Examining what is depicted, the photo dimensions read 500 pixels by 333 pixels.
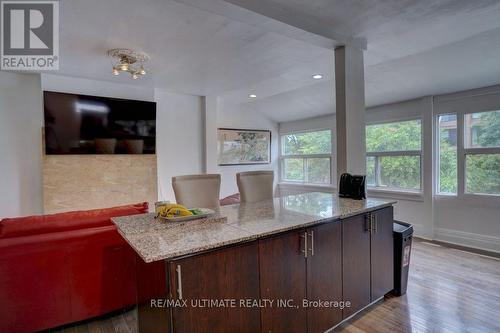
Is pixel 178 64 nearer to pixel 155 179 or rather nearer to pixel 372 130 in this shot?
pixel 155 179

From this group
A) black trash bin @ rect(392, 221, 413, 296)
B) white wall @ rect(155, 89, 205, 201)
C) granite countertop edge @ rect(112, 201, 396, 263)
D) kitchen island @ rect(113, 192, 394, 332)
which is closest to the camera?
granite countertop edge @ rect(112, 201, 396, 263)

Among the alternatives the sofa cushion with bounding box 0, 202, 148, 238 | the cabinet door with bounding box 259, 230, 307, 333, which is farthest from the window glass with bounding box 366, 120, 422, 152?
the sofa cushion with bounding box 0, 202, 148, 238

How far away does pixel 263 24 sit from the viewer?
7.36ft

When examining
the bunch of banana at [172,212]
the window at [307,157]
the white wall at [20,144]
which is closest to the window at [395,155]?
the window at [307,157]

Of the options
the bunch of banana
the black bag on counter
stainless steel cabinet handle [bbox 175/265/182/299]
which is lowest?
stainless steel cabinet handle [bbox 175/265/182/299]

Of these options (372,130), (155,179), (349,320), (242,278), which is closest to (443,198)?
(372,130)

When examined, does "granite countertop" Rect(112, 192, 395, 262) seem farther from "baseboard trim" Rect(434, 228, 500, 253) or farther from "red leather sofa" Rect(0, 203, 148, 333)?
"baseboard trim" Rect(434, 228, 500, 253)

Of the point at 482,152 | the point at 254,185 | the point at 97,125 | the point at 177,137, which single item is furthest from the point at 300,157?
the point at 97,125

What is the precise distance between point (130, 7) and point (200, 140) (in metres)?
3.22

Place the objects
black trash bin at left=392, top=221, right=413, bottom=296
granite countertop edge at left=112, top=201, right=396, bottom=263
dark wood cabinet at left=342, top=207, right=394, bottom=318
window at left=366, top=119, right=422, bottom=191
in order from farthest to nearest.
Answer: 1. window at left=366, top=119, right=422, bottom=191
2. black trash bin at left=392, top=221, right=413, bottom=296
3. dark wood cabinet at left=342, top=207, right=394, bottom=318
4. granite countertop edge at left=112, top=201, right=396, bottom=263

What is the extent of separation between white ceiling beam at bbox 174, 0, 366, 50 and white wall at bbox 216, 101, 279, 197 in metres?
3.21

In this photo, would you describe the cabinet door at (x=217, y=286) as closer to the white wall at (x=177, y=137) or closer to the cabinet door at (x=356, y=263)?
the cabinet door at (x=356, y=263)

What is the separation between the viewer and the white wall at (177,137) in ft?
15.8

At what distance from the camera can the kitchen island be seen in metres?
1.31
